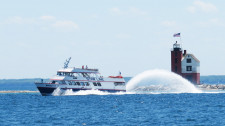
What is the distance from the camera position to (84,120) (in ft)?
156

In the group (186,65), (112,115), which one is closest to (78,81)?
(112,115)

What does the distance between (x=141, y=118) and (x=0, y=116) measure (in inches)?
584

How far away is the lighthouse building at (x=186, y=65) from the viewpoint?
380 ft

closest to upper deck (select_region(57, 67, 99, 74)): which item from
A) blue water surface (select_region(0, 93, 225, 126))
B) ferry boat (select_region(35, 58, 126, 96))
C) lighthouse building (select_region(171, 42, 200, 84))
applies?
ferry boat (select_region(35, 58, 126, 96))

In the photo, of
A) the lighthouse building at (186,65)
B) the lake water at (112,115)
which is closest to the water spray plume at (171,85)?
the lighthouse building at (186,65)

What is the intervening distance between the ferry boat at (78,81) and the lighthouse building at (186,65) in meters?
34.6

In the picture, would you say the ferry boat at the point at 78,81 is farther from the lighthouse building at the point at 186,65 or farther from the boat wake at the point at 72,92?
the lighthouse building at the point at 186,65

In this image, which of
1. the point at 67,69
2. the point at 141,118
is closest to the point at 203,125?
the point at 141,118

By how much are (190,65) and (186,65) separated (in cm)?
92

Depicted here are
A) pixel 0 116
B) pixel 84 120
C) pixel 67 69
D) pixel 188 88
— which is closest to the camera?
pixel 84 120

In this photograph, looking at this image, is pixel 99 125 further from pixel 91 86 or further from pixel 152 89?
pixel 152 89

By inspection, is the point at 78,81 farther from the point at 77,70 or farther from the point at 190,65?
the point at 190,65

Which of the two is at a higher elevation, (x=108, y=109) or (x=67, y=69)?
(x=67, y=69)

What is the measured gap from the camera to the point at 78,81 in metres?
81.6
